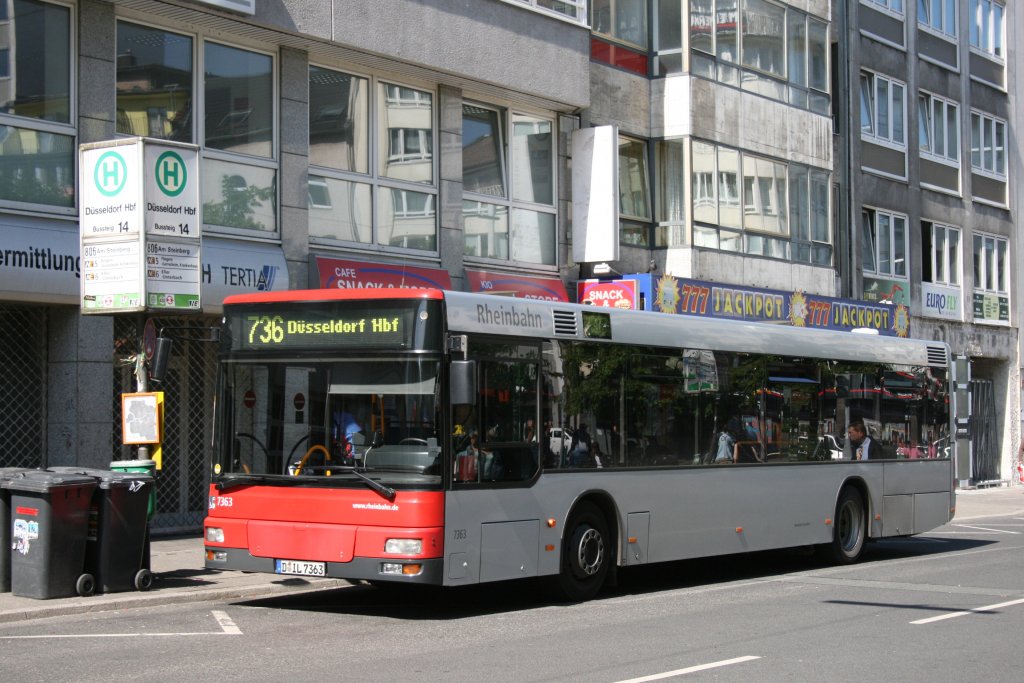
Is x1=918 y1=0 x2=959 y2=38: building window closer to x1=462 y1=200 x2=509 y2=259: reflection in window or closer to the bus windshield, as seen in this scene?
x1=462 y1=200 x2=509 y2=259: reflection in window

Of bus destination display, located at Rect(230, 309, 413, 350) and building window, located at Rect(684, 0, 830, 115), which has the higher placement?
building window, located at Rect(684, 0, 830, 115)

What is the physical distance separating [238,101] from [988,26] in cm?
2690

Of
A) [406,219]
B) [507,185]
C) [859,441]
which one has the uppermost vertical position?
[507,185]

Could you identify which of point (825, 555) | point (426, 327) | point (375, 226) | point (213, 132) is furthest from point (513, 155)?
point (426, 327)

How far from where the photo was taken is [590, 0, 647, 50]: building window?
2466 cm

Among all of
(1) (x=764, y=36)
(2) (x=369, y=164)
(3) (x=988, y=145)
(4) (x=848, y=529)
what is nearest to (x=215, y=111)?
(2) (x=369, y=164)

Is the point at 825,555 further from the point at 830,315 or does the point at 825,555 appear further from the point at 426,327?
the point at 830,315

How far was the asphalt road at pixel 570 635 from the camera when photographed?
8.75 metres

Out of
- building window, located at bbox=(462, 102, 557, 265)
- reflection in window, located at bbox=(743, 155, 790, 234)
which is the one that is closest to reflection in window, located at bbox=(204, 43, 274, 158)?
building window, located at bbox=(462, 102, 557, 265)

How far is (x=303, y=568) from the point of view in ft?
36.7

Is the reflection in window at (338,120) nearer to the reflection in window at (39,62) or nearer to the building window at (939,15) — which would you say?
the reflection in window at (39,62)

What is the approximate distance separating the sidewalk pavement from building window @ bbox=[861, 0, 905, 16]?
76.1 ft

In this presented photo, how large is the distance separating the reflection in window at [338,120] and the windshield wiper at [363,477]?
28.7ft

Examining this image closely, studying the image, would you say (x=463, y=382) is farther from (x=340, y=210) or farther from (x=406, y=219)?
(x=406, y=219)
